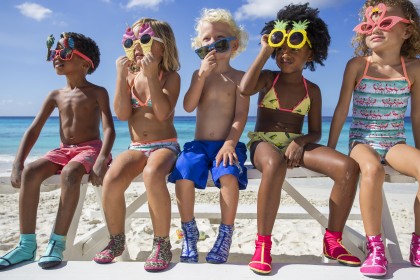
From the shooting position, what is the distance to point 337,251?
7.86ft

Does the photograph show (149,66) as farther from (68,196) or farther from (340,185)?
(340,185)

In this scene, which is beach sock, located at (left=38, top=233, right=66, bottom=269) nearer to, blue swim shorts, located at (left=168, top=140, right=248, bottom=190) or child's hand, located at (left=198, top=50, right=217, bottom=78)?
blue swim shorts, located at (left=168, top=140, right=248, bottom=190)

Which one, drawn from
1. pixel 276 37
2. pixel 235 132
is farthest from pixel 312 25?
pixel 235 132

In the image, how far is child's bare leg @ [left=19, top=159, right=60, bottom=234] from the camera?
2.65 meters

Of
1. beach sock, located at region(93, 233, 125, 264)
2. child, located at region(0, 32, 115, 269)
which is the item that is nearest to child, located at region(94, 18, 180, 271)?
beach sock, located at region(93, 233, 125, 264)

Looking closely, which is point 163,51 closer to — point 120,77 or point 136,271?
point 120,77

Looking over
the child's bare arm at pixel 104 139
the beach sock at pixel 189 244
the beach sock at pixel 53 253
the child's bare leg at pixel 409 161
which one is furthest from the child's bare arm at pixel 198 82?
the child's bare leg at pixel 409 161

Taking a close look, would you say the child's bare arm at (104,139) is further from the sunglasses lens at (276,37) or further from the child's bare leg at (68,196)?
the sunglasses lens at (276,37)

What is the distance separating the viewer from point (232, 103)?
10.1 feet

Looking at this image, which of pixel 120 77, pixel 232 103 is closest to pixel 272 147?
pixel 232 103

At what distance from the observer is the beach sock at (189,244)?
8.00 feet

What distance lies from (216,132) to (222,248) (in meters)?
0.95

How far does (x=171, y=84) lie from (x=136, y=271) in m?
1.48

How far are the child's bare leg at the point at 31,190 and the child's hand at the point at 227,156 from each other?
1.29m
